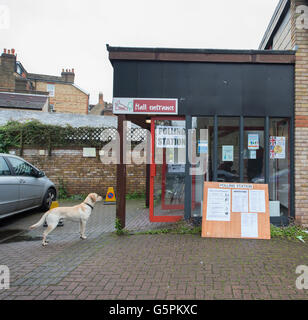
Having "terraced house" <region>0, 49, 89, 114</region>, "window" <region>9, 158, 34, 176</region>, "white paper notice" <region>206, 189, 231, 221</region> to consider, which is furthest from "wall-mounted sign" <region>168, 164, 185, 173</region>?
"terraced house" <region>0, 49, 89, 114</region>

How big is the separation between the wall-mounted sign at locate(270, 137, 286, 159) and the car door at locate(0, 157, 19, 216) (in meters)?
6.23

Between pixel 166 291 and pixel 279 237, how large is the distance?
3.15 meters

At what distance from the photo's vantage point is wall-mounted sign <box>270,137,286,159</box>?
557cm

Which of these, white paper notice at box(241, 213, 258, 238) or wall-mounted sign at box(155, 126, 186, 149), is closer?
white paper notice at box(241, 213, 258, 238)

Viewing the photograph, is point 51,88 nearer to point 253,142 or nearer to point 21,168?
point 21,168

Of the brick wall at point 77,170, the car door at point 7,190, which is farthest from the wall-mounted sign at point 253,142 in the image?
the car door at point 7,190

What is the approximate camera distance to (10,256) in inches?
166

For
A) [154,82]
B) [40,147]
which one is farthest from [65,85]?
[154,82]

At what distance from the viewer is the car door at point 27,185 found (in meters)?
6.25

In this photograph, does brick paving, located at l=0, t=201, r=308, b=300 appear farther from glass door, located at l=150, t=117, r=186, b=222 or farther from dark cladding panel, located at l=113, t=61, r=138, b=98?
dark cladding panel, located at l=113, t=61, r=138, b=98

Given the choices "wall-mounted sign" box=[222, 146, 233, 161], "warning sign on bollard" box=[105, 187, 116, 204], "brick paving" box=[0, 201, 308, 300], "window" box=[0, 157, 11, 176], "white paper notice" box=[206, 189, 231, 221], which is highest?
"wall-mounted sign" box=[222, 146, 233, 161]

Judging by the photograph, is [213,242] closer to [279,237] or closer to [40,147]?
[279,237]

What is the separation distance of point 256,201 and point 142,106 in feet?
10.4

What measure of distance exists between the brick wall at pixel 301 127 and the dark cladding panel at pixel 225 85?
160mm
